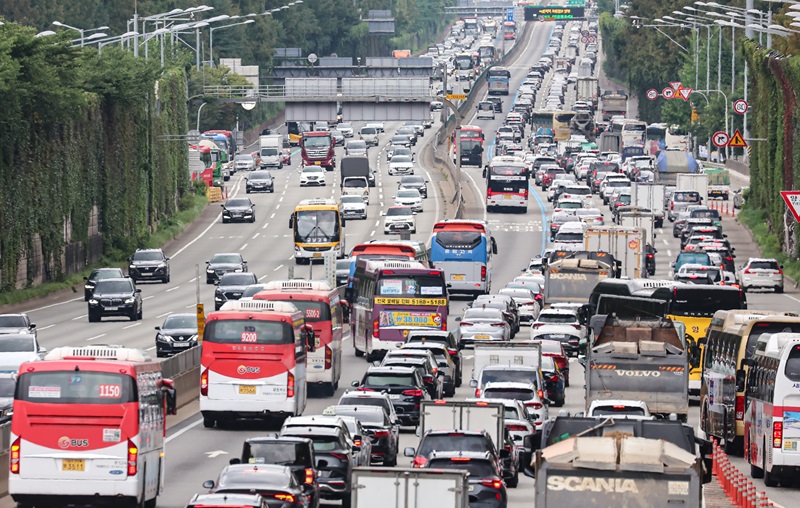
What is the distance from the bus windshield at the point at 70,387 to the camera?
1086 inches

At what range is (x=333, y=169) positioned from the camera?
143500 millimetres

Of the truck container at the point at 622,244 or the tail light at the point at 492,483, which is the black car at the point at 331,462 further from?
the truck container at the point at 622,244

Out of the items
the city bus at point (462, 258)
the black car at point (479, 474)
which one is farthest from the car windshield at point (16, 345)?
the city bus at point (462, 258)

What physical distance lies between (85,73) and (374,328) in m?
42.9

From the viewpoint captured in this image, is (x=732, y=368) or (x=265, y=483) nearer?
(x=265, y=483)

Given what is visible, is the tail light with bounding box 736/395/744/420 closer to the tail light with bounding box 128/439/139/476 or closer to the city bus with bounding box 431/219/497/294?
the tail light with bounding box 128/439/139/476

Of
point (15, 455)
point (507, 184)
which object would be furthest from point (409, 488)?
point (507, 184)

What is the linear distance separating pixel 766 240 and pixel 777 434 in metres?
67.0

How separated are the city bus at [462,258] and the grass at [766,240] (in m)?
17.1

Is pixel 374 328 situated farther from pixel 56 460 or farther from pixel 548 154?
pixel 548 154

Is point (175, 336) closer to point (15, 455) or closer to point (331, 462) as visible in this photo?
point (331, 462)

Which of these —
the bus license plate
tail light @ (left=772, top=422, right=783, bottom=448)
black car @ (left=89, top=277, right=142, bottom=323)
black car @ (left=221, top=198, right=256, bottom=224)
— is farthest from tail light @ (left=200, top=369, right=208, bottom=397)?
black car @ (left=221, top=198, right=256, bottom=224)

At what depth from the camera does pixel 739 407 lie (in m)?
36.7

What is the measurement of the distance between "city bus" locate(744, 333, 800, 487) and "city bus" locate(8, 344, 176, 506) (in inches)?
429
